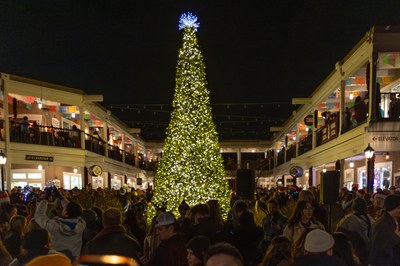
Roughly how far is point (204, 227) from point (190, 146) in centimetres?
570

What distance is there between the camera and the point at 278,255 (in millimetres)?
3854

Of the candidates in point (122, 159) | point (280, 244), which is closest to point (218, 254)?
point (280, 244)

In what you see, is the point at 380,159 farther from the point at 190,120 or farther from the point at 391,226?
the point at 391,226

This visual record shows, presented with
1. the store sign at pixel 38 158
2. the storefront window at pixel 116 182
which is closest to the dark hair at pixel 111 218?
the store sign at pixel 38 158

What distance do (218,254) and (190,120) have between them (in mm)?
8996

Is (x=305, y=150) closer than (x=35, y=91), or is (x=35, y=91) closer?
(x=35, y=91)

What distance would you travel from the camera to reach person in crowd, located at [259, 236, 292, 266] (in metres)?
3.80

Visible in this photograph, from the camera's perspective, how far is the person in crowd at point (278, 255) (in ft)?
12.5

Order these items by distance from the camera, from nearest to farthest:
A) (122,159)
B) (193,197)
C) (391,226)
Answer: (391,226) → (193,197) → (122,159)

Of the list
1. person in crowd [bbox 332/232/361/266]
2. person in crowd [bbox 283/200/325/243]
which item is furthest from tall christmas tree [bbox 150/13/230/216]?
person in crowd [bbox 332/232/361/266]

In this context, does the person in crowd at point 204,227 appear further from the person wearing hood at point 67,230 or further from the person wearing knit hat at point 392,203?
the person wearing knit hat at point 392,203

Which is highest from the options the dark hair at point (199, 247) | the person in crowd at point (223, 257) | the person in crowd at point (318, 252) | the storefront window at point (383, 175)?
the person in crowd at point (223, 257)

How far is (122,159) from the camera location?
119 feet

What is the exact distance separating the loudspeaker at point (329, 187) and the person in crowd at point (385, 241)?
305cm
